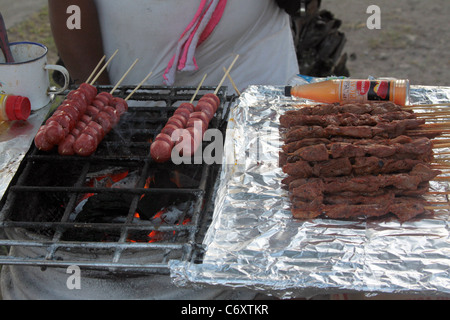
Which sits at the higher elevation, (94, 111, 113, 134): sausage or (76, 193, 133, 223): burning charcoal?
(94, 111, 113, 134): sausage

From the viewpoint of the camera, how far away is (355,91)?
3037 millimetres

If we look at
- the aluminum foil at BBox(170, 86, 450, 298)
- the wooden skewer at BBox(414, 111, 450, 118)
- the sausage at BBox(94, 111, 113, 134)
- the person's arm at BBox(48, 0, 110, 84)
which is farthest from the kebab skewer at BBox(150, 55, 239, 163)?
the wooden skewer at BBox(414, 111, 450, 118)

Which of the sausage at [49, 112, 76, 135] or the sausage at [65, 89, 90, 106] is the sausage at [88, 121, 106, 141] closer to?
the sausage at [49, 112, 76, 135]

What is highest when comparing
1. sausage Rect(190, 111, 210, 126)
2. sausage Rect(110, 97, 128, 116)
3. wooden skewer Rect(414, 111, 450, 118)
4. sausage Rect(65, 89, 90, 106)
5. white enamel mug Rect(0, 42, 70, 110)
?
white enamel mug Rect(0, 42, 70, 110)

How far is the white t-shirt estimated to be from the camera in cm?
350

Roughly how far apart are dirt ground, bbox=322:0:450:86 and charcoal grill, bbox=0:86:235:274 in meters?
5.38

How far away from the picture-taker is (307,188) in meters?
2.37

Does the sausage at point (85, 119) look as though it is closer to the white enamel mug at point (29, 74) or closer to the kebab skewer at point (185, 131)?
the white enamel mug at point (29, 74)

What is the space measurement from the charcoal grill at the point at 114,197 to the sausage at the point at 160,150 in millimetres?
67

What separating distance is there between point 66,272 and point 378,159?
6.51 ft

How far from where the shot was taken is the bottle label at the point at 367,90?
2998mm

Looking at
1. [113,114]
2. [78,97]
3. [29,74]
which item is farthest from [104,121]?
[29,74]

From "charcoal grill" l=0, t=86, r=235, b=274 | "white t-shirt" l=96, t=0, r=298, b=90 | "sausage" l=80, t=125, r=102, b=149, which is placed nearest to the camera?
"charcoal grill" l=0, t=86, r=235, b=274
